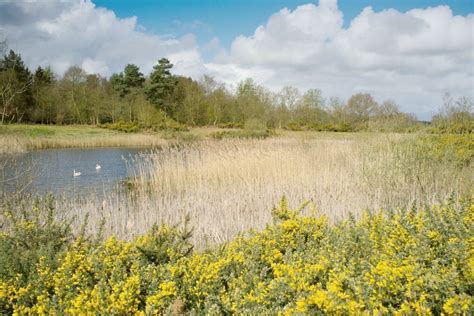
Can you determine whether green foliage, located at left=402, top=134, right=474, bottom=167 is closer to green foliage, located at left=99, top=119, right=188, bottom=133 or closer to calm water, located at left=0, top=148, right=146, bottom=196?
calm water, located at left=0, top=148, right=146, bottom=196

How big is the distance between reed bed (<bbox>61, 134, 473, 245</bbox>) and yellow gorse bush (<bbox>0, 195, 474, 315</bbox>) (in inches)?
49.6

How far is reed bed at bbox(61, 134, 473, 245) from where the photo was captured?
5297 millimetres

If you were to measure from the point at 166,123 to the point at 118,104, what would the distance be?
10.1m

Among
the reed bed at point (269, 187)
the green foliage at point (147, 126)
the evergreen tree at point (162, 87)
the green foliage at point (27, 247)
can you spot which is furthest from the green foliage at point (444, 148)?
the evergreen tree at point (162, 87)

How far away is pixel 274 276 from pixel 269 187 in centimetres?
423

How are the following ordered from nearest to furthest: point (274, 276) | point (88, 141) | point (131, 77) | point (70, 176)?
point (274, 276), point (70, 176), point (88, 141), point (131, 77)

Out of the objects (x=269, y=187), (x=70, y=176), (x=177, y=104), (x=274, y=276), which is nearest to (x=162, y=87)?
(x=177, y=104)

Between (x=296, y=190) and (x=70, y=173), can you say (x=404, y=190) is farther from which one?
(x=70, y=173)

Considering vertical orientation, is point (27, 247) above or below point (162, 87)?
below

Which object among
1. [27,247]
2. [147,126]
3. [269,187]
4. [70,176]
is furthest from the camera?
[147,126]

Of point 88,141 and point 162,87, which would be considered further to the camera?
point 162,87

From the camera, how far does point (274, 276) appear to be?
2488mm

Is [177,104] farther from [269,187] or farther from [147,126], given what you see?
[269,187]

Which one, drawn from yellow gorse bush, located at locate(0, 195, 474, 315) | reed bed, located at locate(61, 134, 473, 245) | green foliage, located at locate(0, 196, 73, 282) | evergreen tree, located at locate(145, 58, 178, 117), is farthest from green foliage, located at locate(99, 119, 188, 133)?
yellow gorse bush, located at locate(0, 195, 474, 315)
